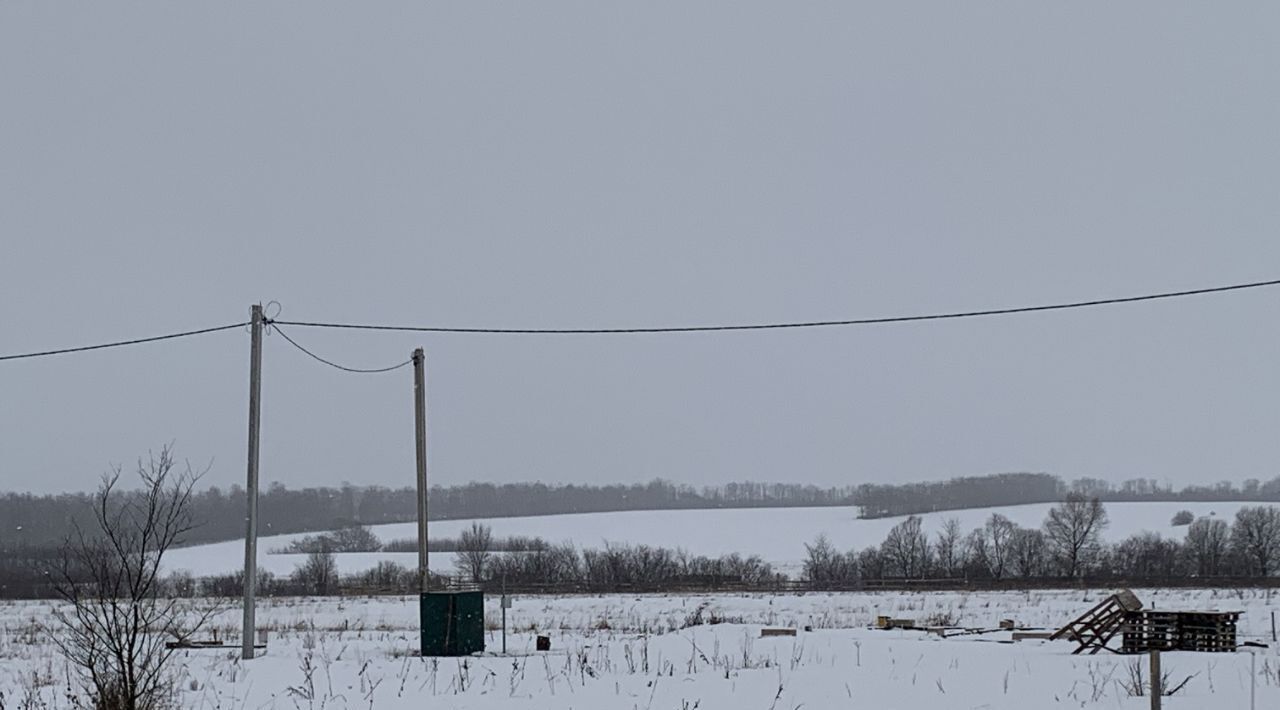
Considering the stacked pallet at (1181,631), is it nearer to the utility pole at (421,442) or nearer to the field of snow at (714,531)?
the utility pole at (421,442)

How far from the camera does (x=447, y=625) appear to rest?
22.2 meters

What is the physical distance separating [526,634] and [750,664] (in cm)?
1097

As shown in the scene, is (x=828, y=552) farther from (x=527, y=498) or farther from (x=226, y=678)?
(x=527, y=498)

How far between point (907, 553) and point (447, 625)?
60586 millimetres

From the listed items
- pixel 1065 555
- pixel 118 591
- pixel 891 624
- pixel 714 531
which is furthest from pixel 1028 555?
pixel 118 591

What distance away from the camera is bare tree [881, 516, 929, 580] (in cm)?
7381

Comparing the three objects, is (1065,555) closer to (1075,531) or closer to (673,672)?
(1075,531)

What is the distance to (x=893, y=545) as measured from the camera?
265 feet

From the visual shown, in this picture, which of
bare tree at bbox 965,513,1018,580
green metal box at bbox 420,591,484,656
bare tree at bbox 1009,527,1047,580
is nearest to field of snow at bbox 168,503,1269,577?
bare tree at bbox 965,513,1018,580

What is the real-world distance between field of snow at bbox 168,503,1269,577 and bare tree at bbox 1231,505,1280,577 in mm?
16321

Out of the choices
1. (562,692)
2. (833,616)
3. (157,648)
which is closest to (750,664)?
(562,692)

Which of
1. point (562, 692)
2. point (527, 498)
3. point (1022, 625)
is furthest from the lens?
point (527, 498)

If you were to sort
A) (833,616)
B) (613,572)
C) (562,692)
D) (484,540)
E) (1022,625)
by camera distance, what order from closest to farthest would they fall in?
1. (562,692)
2. (1022,625)
3. (833,616)
4. (613,572)
5. (484,540)

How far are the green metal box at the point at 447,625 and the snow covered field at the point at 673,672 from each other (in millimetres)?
514
